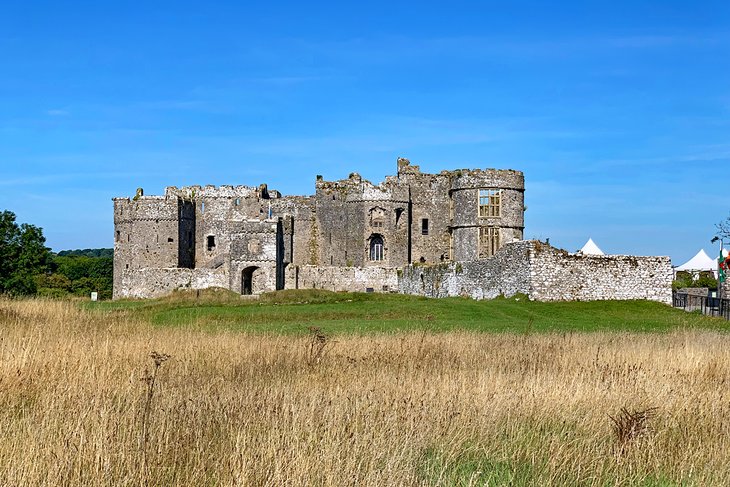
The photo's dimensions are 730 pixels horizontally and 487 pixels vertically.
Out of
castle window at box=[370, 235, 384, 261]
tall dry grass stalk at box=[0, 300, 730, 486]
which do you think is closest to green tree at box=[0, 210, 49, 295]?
castle window at box=[370, 235, 384, 261]

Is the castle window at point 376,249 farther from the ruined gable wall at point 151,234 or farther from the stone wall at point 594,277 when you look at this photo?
the stone wall at point 594,277

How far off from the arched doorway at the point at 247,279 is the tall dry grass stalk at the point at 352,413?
121ft

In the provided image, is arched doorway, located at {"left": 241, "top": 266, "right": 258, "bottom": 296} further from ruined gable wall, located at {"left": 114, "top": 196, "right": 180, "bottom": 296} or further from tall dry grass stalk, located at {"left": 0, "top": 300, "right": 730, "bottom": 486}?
tall dry grass stalk, located at {"left": 0, "top": 300, "right": 730, "bottom": 486}

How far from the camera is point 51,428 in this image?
7574mm

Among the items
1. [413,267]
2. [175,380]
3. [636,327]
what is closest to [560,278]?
[636,327]

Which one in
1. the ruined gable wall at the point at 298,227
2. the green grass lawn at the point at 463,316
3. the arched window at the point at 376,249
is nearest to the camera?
the green grass lawn at the point at 463,316

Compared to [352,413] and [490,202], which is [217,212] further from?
[352,413]

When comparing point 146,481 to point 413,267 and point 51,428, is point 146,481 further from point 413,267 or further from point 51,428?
point 413,267

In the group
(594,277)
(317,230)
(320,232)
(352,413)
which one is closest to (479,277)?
(594,277)

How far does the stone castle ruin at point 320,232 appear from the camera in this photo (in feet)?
163

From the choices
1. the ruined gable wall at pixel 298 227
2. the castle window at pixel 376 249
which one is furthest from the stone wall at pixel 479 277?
the ruined gable wall at pixel 298 227

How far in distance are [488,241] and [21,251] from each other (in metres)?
28.0

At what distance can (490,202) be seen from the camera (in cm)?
4938

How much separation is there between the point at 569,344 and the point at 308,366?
5.16m
